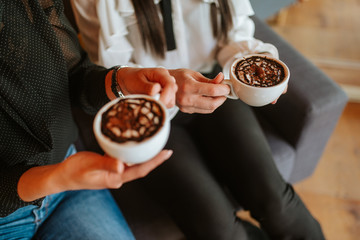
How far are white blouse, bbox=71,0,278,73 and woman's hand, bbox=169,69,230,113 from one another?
268mm

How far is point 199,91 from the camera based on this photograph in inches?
26.6

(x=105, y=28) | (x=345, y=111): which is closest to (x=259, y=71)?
(x=105, y=28)

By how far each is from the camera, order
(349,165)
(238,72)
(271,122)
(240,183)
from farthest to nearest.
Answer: (349,165) < (271,122) < (240,183) < (238,72)

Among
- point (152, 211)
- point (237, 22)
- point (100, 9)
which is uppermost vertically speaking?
point (100, 9)

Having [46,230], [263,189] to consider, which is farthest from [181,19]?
[46,230]

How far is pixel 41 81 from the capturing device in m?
0.70

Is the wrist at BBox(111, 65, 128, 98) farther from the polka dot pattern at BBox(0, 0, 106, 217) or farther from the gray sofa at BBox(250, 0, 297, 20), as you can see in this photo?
the gray sofa at BBox(250, 0, 297, 20)

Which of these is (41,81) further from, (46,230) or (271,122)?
(271,122)

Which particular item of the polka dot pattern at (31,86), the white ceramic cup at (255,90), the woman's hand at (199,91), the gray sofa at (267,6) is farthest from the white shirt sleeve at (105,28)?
the gray sofa at (267,6)

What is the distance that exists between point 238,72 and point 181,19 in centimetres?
36

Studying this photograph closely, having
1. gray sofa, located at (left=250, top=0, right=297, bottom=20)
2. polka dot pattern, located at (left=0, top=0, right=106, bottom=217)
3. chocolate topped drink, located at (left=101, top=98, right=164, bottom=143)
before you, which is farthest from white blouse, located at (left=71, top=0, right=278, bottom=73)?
gray sofa, located at (left=250, top=0, right=297, bottom=20)

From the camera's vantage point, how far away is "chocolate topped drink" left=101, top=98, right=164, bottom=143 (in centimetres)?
48

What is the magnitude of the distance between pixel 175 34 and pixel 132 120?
0.53 metres

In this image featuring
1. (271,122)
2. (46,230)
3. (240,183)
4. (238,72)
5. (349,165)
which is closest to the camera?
(238,72)
